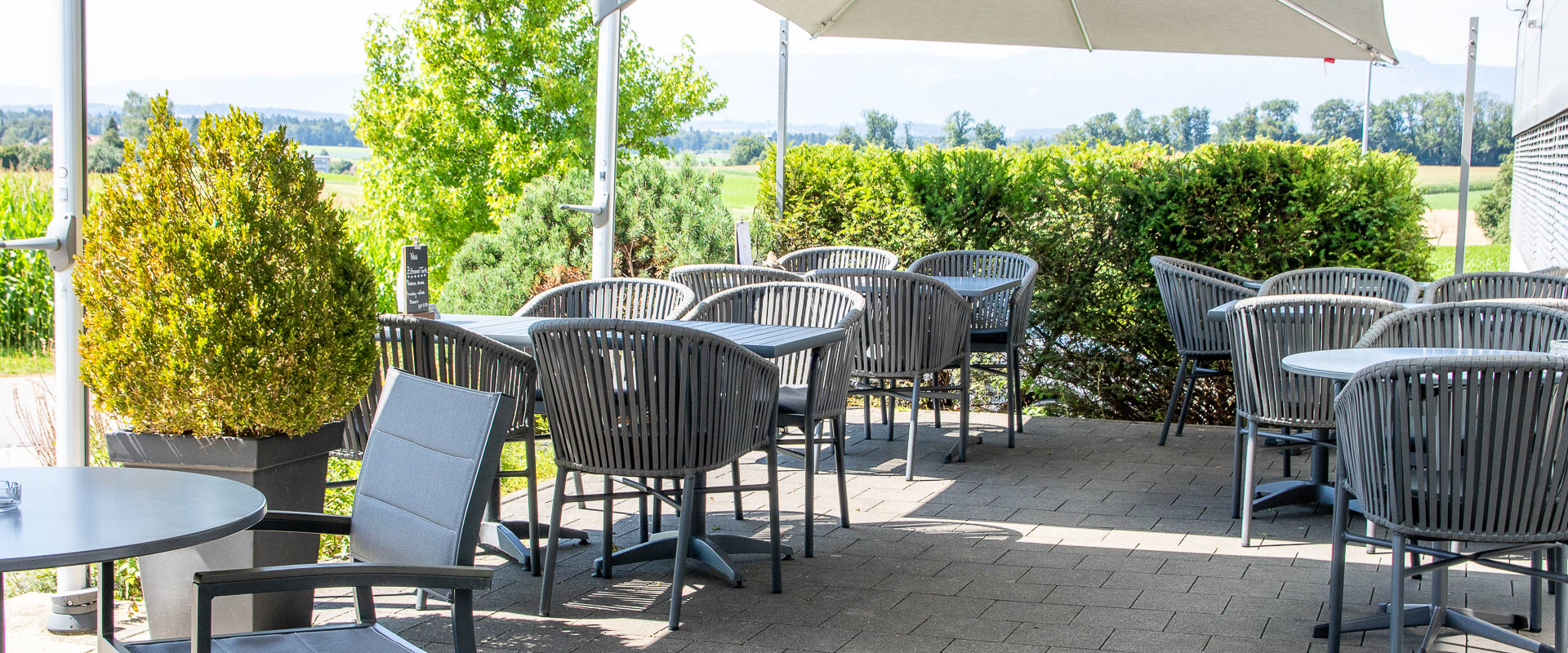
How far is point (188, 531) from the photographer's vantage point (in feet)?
5.75

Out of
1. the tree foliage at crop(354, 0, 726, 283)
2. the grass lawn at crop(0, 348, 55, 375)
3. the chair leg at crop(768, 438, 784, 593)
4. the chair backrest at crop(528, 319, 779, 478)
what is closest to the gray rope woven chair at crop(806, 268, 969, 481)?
the chair leg at crop(768, 438, 784, 593)

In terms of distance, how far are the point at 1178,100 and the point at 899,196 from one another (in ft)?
159

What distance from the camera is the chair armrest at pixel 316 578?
179cm

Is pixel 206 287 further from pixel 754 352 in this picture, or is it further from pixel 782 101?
pixel 782 101

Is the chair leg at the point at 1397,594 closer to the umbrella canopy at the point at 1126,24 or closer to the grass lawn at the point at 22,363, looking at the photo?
the umbrella canopy at the point at 1126,24

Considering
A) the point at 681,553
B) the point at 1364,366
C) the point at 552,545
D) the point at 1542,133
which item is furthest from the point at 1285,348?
the point at 1542,133

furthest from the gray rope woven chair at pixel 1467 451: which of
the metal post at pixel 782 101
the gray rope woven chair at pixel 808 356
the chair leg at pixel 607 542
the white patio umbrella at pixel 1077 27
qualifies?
the metal post at pixel 782 101

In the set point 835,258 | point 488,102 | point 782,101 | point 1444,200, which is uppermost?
point 488,102

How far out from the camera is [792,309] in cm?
488

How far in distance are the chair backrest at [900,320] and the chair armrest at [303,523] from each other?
10.8 ft

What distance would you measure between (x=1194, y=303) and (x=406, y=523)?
177 inches

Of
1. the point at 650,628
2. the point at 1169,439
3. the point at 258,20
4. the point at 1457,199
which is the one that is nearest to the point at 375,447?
the point at 650,628

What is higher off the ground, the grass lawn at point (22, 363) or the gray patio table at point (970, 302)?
the gray patio table at point (970, 302)

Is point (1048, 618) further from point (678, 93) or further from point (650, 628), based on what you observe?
point (678, 93)
